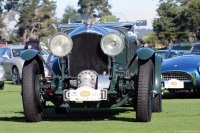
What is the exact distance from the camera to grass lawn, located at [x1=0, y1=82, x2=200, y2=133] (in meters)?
10.1

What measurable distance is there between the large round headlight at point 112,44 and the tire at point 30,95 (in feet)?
3.93

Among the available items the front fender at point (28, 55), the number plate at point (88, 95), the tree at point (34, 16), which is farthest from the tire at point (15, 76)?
the tree at point (34, 16)

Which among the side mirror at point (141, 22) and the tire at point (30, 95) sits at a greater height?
the side mirror at point (141, 22)

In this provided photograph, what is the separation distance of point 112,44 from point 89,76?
2.08 ft

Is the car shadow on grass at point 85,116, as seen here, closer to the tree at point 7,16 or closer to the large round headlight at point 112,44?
the large round headlight at point 112,44

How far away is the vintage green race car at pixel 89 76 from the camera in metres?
11.0

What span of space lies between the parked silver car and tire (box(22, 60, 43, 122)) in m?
15.6

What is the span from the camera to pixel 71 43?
11422 mm

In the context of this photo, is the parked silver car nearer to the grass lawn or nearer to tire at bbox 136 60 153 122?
the grass lawn

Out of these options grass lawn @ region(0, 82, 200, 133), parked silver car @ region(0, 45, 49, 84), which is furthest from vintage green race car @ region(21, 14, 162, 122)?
parked silver car @ region(0, 45, 49, 84)

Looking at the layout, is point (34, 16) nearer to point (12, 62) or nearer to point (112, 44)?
point (12, 62)

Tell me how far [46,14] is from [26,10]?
4.53 m

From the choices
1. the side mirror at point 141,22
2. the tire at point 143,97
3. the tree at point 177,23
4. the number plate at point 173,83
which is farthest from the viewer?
the tree at point 177,23

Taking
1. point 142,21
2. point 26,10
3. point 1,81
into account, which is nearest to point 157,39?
point 26,10
